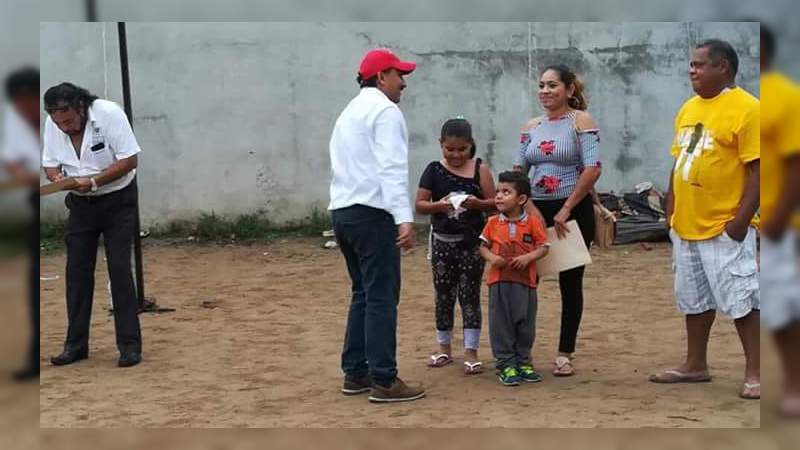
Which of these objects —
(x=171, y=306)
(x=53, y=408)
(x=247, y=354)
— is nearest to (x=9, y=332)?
(x=53, y=408)

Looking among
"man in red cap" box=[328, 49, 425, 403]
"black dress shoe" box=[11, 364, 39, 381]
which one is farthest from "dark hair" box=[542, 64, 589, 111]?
"black dress shoe" box=[11, 364, 39, 381]

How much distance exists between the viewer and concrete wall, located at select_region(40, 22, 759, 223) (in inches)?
384

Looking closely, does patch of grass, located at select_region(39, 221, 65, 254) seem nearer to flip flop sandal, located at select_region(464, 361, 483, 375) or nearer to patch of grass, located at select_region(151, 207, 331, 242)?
patch of grass, located at select_region(151, 207, 331, 242)

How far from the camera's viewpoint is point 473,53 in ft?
35.4

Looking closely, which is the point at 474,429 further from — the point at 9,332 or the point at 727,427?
the point at 9,332

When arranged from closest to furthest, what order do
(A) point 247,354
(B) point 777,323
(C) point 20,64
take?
1. (B) point 777,323
2. (C) point 20,64
3. (A) point 247,354

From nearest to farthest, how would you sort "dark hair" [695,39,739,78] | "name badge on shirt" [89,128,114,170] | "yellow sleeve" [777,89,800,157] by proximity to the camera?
"yellow sleeve" [777,89,800,157] < "dark hair" [695,39,739,78] < "name badge on shirt" [89,128,114,170]

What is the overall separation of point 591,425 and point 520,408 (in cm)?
43

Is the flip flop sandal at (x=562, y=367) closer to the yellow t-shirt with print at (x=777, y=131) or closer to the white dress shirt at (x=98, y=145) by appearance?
the white dress shirt at (x=98, y=145)

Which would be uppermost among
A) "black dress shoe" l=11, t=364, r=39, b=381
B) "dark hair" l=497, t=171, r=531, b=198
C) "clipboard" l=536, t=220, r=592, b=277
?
"dark hair" l=497, t=171, r=531, b=198

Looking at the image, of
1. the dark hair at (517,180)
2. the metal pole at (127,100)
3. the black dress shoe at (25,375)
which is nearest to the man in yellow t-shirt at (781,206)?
the dark hair at (517,180)

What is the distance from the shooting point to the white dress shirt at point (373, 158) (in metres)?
4.87

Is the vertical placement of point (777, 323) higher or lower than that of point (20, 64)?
lower

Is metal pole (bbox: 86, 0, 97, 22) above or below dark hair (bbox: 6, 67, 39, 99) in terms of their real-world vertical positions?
above
